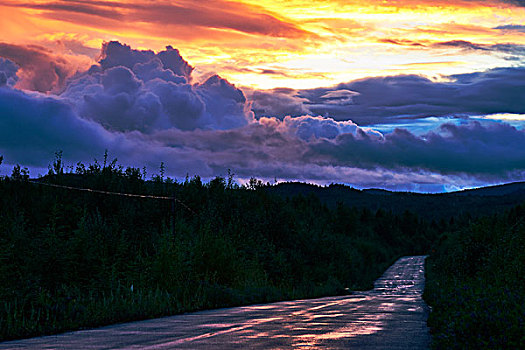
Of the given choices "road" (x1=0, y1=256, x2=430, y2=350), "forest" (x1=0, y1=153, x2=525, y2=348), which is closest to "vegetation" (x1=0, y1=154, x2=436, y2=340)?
"forest" (x1=0, y1=153, x2=525, y2=348)

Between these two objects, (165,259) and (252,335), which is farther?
(165,259)

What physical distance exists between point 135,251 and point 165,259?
14.7 feet

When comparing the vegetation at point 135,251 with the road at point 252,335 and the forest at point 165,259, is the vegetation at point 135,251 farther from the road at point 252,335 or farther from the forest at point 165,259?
the road at point 252,335

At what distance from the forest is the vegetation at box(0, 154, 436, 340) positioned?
0.06m

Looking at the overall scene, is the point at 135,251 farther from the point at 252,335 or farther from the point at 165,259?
the point at 252,335

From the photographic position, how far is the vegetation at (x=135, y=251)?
15.1 metres

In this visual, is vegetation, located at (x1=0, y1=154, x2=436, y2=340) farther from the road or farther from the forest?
the road

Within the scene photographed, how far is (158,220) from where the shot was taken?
34.8 m

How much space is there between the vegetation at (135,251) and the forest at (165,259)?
0.20 feet

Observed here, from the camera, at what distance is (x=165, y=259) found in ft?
70.8

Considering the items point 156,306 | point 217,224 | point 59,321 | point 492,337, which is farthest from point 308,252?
point 492,337

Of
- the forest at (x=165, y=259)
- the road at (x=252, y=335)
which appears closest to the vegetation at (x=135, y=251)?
the forest at (x=165, y=259)

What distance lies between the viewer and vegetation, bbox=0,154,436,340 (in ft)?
49.4

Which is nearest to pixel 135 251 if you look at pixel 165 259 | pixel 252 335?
pixel 165 259
